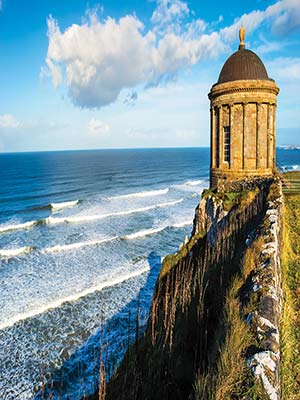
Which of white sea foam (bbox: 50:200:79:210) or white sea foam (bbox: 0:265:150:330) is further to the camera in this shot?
white sea foam (bbox: 50:200:79:210)

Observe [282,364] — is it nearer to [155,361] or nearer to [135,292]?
[155,361]

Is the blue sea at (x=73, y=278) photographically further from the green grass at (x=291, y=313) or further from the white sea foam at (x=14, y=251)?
the green grass at (x=291, y=313)

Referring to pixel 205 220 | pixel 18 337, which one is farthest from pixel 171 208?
pixel 18 337

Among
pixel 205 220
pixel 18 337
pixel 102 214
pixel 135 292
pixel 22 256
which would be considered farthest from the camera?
pixel 102 214

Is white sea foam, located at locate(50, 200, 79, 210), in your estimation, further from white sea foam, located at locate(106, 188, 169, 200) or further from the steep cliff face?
the steep cliff face

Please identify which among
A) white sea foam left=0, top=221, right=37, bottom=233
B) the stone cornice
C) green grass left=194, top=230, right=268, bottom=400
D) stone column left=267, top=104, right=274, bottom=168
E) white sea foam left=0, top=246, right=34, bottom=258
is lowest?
white sea foam left=0, top=246, right=34, bottom=258

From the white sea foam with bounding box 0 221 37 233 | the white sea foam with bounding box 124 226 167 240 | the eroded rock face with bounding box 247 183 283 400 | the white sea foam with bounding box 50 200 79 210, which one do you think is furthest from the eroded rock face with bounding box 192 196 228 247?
the white sea foam with bounding box 50 200 79 210
